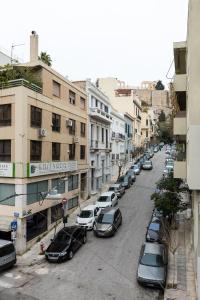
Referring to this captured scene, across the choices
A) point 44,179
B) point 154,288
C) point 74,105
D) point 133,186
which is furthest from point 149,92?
point 154,288

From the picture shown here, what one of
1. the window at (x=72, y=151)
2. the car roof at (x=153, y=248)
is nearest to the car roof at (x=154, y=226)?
the car roof at (x=153, y=248)

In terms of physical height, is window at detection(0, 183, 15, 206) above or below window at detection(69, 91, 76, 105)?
below

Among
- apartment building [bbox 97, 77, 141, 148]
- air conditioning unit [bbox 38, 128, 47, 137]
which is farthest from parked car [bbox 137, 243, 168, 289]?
apartment building [bbox 97, 77, 141, 148]

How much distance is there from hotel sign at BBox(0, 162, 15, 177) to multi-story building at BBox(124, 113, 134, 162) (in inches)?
1617

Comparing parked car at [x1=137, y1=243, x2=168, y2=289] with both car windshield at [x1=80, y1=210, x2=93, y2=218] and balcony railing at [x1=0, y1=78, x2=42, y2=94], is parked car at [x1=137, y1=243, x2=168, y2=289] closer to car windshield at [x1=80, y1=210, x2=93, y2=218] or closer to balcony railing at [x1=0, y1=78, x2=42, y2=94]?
car windshield at [x1=80, y1=210, x2=93, y2=218]

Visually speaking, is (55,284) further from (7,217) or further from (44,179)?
(44,179)

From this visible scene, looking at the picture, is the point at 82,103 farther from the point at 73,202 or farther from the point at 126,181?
the point at 126,181

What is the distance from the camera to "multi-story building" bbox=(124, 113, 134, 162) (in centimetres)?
6391

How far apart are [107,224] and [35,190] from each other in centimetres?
620

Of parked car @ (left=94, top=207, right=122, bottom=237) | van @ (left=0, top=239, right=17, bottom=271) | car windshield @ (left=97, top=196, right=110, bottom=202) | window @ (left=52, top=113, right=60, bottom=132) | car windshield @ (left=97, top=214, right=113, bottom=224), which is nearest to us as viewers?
van @ (left=0, top=239, right=17, bottom=271)

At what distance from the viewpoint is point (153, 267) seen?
17344 millimetres

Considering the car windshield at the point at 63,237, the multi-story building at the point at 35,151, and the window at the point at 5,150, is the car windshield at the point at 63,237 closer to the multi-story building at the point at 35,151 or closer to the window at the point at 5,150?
the multi-story building at the point at 35,151

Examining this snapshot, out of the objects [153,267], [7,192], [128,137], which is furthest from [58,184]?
[128,137]

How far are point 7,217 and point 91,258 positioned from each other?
6.93 m
